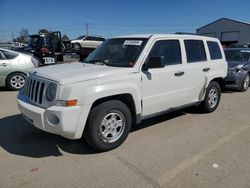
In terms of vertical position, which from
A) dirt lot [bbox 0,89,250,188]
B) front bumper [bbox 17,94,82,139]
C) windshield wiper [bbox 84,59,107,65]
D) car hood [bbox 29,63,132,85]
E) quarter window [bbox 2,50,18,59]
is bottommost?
dirt lot [bbox 0,89,250,188]

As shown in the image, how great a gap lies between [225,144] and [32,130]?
356 centimetres

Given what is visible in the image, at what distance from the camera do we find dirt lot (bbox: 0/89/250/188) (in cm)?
311

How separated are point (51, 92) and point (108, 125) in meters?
1.01

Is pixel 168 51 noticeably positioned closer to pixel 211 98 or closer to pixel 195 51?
pixel 195 51

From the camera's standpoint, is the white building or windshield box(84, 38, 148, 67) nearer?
windshield box(84, 38, 148, 67)

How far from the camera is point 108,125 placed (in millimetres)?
3891

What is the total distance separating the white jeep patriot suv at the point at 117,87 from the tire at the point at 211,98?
226mm

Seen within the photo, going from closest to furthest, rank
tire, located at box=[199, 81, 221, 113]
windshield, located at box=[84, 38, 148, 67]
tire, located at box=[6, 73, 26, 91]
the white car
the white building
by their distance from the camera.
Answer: windshield, located at box=[84, 38, 148, 67]
tire, located at box=[199, 81, 221, 113]
tire, located at box=[6, 73, 26, 91]
the white car
the white building

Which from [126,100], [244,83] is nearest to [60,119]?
[126,100]

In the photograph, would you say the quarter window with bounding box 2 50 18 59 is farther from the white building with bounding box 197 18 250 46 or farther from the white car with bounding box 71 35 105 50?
the white building with bounding box 197 18 250 46

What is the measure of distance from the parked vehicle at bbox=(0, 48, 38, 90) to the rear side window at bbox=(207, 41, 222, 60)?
6.30 metres

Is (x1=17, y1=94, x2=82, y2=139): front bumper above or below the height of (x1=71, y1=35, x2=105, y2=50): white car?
below

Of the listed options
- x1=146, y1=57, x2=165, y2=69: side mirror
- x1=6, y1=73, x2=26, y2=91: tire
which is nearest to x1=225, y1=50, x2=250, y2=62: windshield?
x1=146, y1=57, x2=165, y2=69: side mirror

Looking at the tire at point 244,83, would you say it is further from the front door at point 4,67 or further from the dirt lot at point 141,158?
the front door at point 4,67
